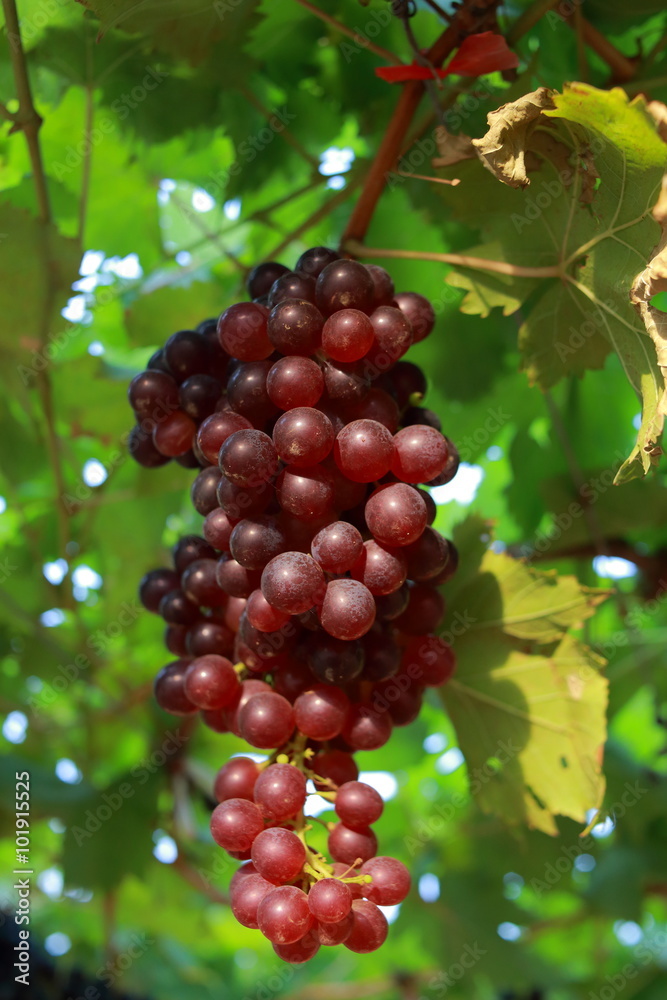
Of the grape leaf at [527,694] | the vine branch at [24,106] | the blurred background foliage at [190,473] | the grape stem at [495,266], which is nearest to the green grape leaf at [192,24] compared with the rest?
the blurred background foliage at [190,473]

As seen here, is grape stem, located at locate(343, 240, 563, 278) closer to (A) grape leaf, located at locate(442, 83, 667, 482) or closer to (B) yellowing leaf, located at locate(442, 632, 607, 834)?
(A) grape leaf, located at locate(442, 83, 667, 482)

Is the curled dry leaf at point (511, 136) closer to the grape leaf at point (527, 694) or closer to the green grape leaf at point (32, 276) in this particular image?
the grape leaf at point (527, 694)

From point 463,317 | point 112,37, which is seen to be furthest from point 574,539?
point 112,37

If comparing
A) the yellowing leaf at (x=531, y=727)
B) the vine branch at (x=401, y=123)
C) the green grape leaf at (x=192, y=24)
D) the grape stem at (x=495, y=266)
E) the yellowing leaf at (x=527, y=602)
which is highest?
the green grape leaf at (x=192, y=24)

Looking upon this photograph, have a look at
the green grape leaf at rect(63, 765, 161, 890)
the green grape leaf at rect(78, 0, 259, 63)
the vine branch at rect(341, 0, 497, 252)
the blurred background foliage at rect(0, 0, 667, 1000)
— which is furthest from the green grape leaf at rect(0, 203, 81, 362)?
the green grape leaf at rect(63, 765, 161, 890)

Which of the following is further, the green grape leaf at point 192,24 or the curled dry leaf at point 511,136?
the green grape leaf at point 192,24

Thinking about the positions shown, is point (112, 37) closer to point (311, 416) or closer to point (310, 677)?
point (311, 416)
